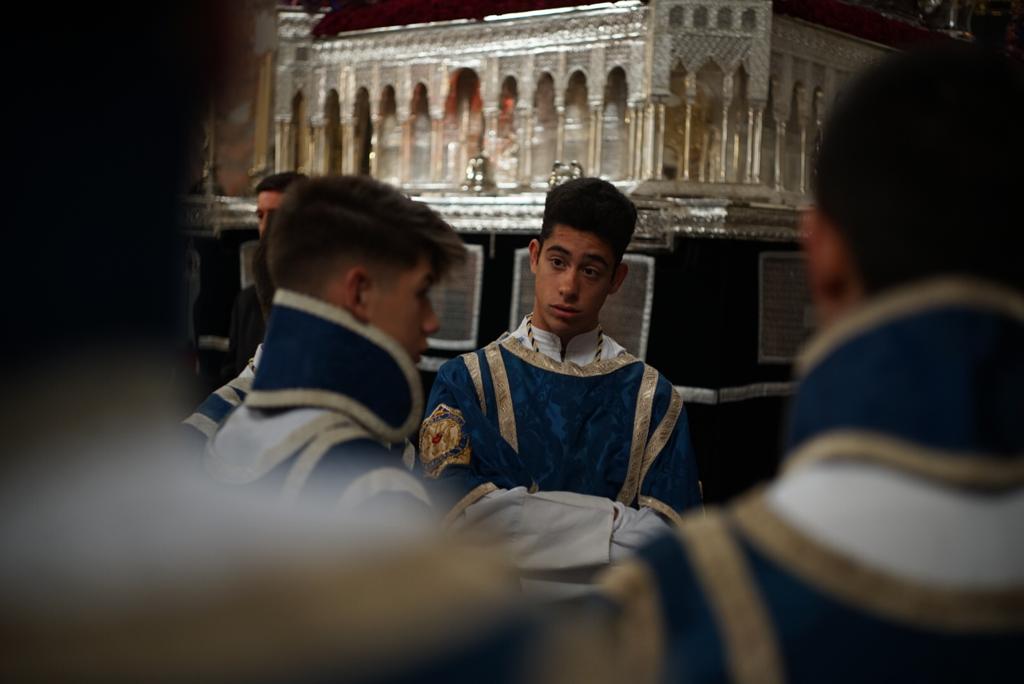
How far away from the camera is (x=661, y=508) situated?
2.88 meters

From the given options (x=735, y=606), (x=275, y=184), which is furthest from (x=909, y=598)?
(x=275, y=184)

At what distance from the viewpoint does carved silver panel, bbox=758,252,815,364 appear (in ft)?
18.2

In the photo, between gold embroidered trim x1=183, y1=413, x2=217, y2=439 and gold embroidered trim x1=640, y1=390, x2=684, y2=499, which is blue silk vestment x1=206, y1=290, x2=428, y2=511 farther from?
gold embroidered trim x1=640, y1=390, x2=684, y2=499

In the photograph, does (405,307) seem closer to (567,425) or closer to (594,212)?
(567,425)

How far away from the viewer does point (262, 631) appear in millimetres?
662

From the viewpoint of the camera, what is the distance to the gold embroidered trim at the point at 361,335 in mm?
1741

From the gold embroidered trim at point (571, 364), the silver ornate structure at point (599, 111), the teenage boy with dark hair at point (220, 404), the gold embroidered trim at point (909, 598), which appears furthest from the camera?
the silver ornate structure at point (599, 111)

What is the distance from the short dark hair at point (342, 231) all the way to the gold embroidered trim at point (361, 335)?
0.08ft

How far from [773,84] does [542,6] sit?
4.23 feet

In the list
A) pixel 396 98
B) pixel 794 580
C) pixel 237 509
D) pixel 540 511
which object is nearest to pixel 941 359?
pixel 794 580

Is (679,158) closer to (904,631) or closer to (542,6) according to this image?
(542,6)

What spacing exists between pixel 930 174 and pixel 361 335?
0.91 meters

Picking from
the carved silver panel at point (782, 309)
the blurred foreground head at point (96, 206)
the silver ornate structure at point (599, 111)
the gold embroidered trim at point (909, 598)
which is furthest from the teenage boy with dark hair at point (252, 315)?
the blurred foreground head at point (96, 206)

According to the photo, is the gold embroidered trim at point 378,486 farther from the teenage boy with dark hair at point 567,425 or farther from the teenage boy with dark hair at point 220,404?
the teenage boy with dark hair at point 567,425
